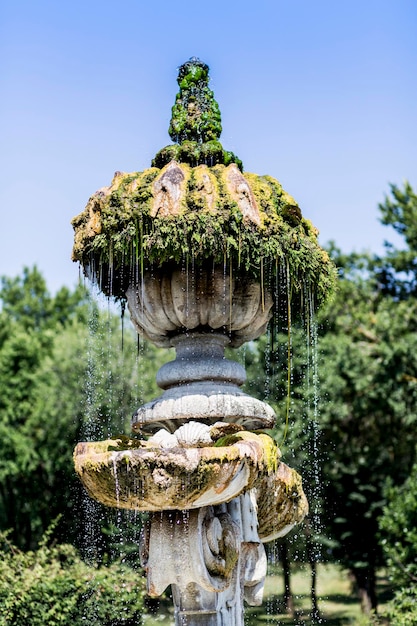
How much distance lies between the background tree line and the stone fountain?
34.2ft

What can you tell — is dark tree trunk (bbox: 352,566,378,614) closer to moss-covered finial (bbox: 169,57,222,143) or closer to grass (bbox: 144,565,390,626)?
grass (bbox: 144,565,390,626)

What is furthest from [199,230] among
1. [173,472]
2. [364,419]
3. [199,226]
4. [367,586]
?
[364,419]

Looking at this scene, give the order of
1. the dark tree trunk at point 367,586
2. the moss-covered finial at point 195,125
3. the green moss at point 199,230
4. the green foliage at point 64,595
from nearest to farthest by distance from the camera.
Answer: the green moss at point 199,230, the moss-covered finial at point 195,125, the green foliage at point 64,595, the dark tree trunk at point 367,586

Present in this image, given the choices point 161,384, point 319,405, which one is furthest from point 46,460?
point 161,384

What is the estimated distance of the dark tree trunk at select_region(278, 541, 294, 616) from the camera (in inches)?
678

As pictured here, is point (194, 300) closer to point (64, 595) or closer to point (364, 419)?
point (64, 595)

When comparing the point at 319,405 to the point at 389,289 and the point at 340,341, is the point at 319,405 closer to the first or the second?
the point at 340,341

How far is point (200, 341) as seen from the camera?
5.85 metres

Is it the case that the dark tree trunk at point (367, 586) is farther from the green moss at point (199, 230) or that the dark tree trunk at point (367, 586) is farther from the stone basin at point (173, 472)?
the stone basin at point (173, 472)

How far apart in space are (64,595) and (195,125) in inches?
295

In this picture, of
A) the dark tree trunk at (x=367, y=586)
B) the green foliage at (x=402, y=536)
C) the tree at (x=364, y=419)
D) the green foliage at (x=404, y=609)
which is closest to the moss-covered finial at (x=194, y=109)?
the green foliage at (x=404, y=609)

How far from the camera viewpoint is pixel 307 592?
21.5 m

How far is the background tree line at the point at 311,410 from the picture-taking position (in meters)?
17.6

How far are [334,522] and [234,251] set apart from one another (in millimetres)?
15192
